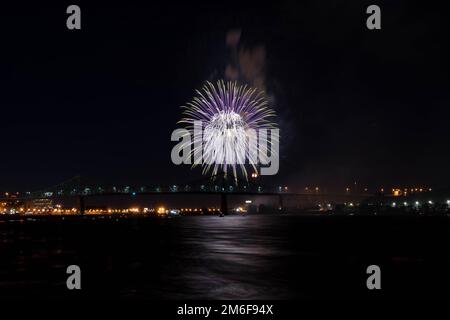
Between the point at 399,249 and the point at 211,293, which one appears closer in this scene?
the point at 211,293

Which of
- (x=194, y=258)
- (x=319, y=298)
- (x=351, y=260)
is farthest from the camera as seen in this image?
(x=194, y=258)

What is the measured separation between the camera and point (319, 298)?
23.9 m

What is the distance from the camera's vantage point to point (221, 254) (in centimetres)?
4669

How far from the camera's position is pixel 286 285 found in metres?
28.0

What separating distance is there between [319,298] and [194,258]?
20.7 metres

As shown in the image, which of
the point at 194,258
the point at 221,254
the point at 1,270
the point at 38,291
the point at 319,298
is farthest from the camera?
the point at 221,254

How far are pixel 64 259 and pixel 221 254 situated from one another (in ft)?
44.1
